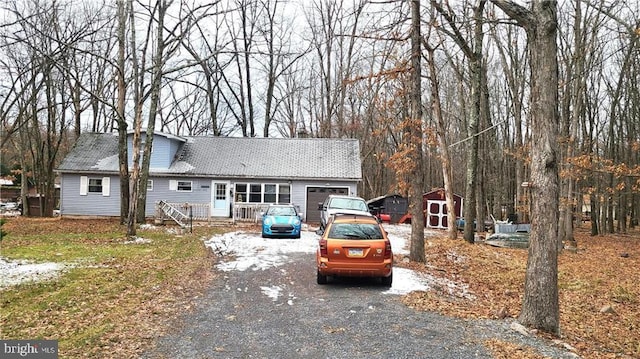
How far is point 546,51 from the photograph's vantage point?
6469 mm

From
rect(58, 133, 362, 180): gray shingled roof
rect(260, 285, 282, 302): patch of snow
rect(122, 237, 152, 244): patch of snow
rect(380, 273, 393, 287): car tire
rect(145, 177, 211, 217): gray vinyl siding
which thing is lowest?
rect(260, 285, 282, 302): patch of snow

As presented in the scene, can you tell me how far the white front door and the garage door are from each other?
4.67 meters

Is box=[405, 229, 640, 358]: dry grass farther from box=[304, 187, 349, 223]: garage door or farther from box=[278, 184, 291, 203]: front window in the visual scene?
box=[278, 184, 291, 203]: front window

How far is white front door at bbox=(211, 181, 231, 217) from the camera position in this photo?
974 inches

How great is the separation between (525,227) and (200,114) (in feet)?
102

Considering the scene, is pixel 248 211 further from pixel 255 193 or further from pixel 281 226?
pixel 281 226

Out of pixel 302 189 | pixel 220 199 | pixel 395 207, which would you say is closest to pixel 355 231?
pixel 302 189

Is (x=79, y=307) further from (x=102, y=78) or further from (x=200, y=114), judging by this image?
(x=200, y=114)

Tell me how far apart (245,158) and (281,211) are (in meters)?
9.44

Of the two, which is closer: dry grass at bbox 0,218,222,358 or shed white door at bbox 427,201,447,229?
dry grass at bbox 0,218,222,358

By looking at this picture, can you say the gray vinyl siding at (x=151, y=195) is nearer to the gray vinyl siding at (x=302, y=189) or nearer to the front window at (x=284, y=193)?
the gray vinyl siding at (x=302, y=189)

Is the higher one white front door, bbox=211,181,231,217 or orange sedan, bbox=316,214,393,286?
white front door, bbox=211,181,231,217

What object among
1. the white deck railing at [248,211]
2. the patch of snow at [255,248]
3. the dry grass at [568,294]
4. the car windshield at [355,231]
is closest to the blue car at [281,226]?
the patch of snow at [255,248]

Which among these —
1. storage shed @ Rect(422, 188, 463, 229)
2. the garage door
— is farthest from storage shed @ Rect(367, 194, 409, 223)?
the garage door
